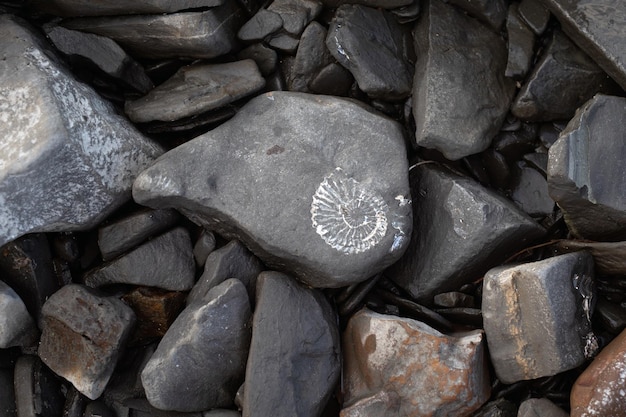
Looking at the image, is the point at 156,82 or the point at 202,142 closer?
the point at 202,142

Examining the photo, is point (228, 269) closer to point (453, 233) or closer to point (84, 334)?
point (84, 334)

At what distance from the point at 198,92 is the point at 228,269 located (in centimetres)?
77

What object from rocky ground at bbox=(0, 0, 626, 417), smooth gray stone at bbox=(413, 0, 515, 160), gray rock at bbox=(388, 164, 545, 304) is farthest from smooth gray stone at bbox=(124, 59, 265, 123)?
gray rock at bbox=(388, 164, 545, 304)

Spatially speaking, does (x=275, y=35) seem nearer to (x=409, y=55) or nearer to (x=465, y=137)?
(x=409, y=55)

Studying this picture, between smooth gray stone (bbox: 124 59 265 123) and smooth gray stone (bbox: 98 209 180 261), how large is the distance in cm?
42

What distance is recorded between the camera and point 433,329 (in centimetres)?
299

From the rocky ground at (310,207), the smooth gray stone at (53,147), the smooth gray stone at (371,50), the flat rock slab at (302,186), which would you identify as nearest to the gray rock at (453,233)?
the rocky ground at (310,207)

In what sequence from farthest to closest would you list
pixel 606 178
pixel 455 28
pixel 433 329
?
pixel 455 28
pixel 433 329
pixel 606 178

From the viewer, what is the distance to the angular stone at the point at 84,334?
297 centimetres

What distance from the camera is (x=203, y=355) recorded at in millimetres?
2900

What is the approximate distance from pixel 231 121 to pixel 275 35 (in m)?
0.46

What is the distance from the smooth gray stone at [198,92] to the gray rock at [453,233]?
854 millimetres

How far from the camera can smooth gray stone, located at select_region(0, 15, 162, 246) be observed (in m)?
2.83

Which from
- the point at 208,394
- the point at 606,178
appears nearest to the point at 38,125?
the point at 208,394
